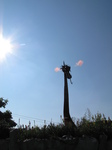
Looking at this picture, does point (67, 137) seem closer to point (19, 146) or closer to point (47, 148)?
point (47, 148)

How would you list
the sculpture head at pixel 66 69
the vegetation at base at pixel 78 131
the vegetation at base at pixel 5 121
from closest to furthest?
the vegetation at base at pixel 78 131, the vegetation at base at pixel 5 121, the sculpture head at pixel 66 69

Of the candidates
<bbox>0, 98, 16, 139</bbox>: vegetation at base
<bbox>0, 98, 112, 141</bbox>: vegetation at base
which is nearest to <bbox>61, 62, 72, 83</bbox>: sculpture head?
<bbox>0, 98, 16, 139</bbox>: vegetation at base

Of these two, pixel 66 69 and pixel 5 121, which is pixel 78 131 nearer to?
pixel 5 121

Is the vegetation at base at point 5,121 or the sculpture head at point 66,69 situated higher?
Result: the sculpture head at point 66,69

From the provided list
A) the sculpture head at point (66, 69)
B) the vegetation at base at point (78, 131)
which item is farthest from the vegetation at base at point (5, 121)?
the sculpture head at point (66, 69)

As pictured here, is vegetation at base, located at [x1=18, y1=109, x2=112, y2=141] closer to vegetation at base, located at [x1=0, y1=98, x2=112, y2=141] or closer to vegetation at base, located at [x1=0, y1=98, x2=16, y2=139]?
vegetation at base, located at [x1=0, y1=98, x2=112, y2=141]

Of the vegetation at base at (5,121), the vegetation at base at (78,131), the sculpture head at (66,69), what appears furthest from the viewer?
the sculpture head at (66,69)

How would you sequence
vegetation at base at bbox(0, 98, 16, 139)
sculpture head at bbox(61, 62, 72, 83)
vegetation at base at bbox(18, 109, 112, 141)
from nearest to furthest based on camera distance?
vegetation at base at bbox(18, 109, 112, 141) < vegetation at base at bbox(0, 98, 16, 139) < sculpture head at bbox(61, 62, 72, 83)

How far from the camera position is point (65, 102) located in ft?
47.6

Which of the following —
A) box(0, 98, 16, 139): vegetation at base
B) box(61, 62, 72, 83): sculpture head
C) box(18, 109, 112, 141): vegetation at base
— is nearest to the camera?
box(18, 109, 112, 141): vegetation at base

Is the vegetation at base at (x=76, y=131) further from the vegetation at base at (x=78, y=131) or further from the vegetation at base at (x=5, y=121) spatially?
the vegetation at base at (x=5, y=121)

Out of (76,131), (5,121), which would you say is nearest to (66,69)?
(5,121)

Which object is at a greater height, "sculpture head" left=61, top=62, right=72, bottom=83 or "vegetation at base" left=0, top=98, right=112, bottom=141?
"sculpture head" left=61, top=62, right=72, bottom=83

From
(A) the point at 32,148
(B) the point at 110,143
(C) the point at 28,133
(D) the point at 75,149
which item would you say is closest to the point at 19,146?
(A) the point at 32,148
